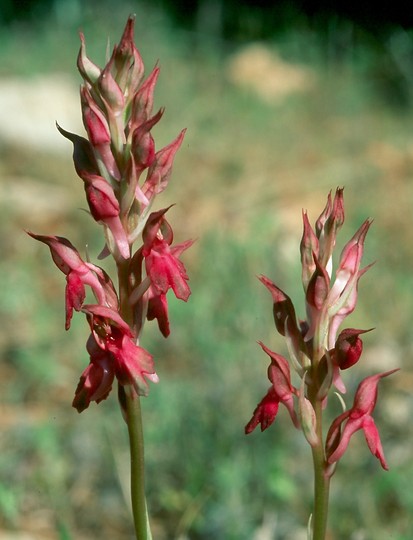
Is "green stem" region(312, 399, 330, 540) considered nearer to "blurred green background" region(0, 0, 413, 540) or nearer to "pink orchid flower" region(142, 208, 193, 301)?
"pink orchid flower" region(142, 208, 193, 301)

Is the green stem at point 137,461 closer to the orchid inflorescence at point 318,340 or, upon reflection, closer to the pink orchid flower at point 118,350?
the pink orchid flower at point 118,350

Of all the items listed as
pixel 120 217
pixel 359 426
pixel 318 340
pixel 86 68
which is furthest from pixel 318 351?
pixel 86 68

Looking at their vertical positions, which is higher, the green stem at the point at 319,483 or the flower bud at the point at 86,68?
the flower bud at the point at 86,68

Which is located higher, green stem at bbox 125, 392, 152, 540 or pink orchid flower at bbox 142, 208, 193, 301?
pink orchid flower at bbox 142, 208, 193, 301

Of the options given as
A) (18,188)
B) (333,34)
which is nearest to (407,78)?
(333,34)

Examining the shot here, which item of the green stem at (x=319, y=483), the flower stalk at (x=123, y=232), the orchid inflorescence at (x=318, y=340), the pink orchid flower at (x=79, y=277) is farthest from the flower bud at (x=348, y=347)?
the pink orchid flower at (x=79, y=277)

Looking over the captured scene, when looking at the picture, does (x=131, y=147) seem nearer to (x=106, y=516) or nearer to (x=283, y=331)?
(x=283, y=331)

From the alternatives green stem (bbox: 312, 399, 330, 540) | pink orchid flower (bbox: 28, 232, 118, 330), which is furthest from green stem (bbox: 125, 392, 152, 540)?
green stem (bbox: 312, 399, 330, 540)
